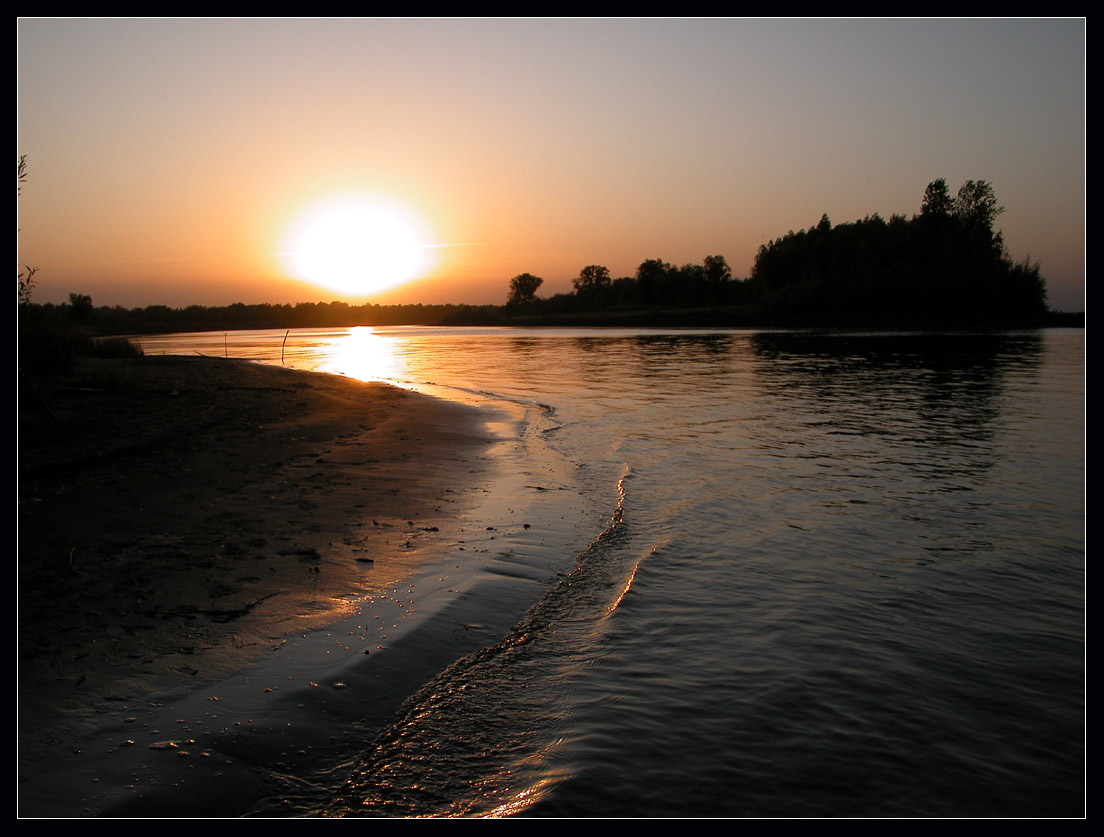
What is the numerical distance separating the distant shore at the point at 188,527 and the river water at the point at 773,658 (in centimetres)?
182

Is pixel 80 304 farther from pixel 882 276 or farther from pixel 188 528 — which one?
pixel 882 276

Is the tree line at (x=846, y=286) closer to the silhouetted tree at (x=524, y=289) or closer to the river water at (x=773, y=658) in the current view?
the silhouetted tree at (x=524, y=289)

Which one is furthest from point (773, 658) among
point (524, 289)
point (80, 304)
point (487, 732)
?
point (524, 289)

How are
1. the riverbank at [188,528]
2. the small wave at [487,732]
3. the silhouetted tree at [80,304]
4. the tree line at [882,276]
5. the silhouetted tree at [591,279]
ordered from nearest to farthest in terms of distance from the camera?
the small wave at [487,732], the riverbank at [188,528], the silhouetted tree at [80,304], the tree line at [882,276], the silhouetted tree at [591,279]

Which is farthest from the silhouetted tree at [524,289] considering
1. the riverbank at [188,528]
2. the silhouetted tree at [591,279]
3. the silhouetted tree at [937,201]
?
the riverbank at [188,528]

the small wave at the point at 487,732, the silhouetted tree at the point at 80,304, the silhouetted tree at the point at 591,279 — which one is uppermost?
the silhouetted tree at the point at 591,279

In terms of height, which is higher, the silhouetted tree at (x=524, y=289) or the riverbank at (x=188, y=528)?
the silhouetted tree at (x=524, y=289)

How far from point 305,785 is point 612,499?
7.60 meters

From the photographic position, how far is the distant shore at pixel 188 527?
5645 mm

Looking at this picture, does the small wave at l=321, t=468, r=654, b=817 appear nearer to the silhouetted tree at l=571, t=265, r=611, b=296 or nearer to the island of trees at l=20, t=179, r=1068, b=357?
the island of trees at l=20, t=179, r=1068, b=357

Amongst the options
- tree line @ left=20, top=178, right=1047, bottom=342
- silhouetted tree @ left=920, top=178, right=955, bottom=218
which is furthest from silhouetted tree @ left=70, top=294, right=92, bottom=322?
silhouetted tree @ left=920, top=178, right=955, bottom=218
